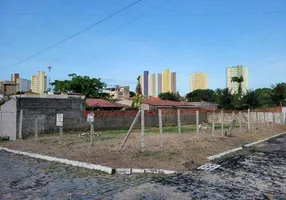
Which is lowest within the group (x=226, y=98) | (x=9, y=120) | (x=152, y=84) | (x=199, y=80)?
(x=9, y=120)

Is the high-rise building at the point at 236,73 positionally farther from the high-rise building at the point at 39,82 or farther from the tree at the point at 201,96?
the high-rise building at the point at 39,82

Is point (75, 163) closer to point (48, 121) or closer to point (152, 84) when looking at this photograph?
point (48, 121)

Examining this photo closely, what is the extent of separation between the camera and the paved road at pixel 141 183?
6375 mm

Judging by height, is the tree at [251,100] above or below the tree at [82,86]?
below

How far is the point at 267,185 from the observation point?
7.30 metres

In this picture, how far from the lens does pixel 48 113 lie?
21.2 metres

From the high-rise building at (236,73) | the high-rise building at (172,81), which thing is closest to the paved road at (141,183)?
the high-rise building at (236,73)

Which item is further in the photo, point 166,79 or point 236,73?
point 166,79

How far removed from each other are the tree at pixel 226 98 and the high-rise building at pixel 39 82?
3804 centimetres

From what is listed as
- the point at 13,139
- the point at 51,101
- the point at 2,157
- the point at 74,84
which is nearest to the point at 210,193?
the point at 2,157

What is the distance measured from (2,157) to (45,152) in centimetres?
170

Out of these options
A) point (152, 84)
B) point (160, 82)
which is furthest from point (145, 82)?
point (160, 82)

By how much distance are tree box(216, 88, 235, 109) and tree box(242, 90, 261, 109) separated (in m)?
2.15

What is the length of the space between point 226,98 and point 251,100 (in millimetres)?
4110
